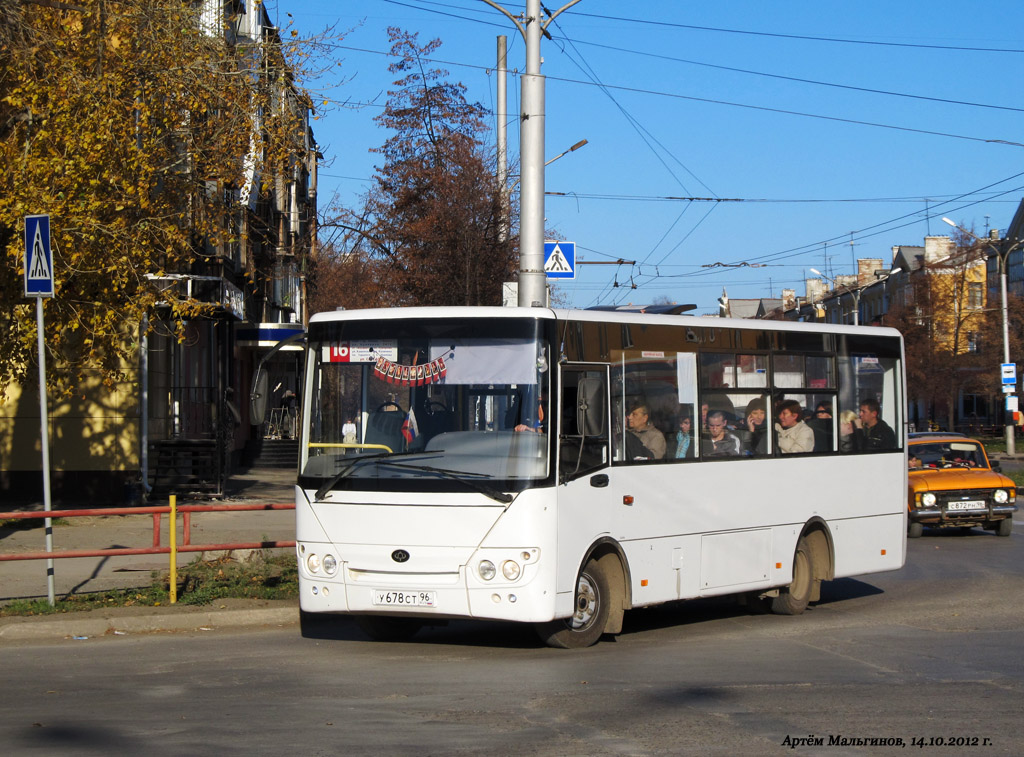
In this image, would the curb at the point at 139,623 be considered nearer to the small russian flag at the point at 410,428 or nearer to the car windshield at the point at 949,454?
the small russian flag at the point at 410,428

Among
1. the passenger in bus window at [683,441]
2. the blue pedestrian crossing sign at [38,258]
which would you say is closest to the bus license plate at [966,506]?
the passenger in bus window at [683,441]

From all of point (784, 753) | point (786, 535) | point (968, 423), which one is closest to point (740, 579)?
point (786, 535)

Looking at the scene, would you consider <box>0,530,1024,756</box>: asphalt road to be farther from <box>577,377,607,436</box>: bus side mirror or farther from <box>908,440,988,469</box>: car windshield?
<box>908,440,988,469</box>: car windshield

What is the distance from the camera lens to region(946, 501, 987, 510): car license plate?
1984 centimetres

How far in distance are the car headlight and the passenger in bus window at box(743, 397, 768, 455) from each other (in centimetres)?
329

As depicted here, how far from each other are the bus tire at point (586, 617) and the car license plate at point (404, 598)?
1.02m

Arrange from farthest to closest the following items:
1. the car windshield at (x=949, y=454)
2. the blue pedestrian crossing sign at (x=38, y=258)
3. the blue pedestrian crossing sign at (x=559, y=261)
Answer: the car windshield at (x=949, y=454), the blue pedestrian crossing sign at (x=559, y=261), the blue pedestrian crossing sign at (x=38, y=258)

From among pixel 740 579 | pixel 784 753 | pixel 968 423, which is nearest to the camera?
pixel 784 753

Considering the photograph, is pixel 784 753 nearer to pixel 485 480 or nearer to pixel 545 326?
pixel 485 480

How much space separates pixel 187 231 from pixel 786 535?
9.15m

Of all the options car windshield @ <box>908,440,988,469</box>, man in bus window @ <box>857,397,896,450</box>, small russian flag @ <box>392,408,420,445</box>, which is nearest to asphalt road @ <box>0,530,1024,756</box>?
small russian flag @ <box>392,408,420,445</box>

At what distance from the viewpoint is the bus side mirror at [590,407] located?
9.24 meters

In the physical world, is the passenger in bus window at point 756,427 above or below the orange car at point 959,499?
above

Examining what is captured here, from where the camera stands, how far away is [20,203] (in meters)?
13.8
